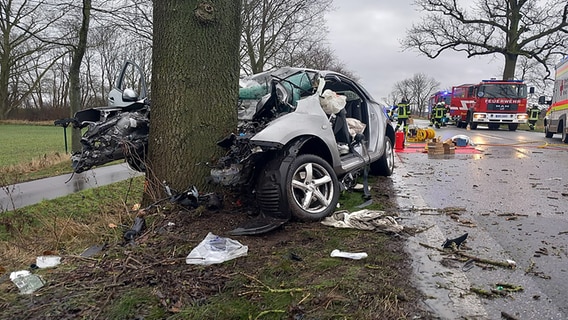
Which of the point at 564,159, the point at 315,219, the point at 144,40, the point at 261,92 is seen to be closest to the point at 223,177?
the point at 315,219

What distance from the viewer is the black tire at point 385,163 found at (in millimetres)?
6711

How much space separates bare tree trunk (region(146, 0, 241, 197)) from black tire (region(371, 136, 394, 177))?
3.22 meters

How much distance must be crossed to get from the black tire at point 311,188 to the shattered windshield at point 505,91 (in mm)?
23054

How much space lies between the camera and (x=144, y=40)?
59.7 feet

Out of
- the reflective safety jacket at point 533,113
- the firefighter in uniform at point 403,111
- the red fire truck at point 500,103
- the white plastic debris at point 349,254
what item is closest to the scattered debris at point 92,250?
the white plastic debris at point 349,254

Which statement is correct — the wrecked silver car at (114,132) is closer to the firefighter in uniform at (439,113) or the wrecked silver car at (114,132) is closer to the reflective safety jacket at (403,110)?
the reflective safety jacket at (403,110)

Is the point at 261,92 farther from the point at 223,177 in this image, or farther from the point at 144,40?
the point at 144,40

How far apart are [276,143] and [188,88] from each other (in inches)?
47.8

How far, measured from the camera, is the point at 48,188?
8.79m

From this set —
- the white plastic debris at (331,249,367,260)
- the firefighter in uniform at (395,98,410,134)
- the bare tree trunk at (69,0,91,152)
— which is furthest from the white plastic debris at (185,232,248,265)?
the firefighter in uniform at (395,98,410,134)

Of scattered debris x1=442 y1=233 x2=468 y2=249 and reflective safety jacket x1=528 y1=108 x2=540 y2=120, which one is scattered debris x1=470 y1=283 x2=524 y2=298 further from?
reflective safety jacket x1=528 y1=108 x2=540 y2=120

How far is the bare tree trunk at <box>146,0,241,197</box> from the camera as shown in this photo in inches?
166

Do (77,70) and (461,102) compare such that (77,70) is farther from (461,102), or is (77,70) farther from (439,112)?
(461,102)

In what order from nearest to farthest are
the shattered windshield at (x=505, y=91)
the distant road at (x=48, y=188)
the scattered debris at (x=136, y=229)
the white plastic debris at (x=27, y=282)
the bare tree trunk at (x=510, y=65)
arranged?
1. the white plastic debris at (x=27, y=282)
2. the scattered debris at (x=136, y=229)
3. the distant road at (x=48, y=188)
4. the shattered windshield at (x=505, y=91)
5. the bare tree trunk at (x=510, y=65)
